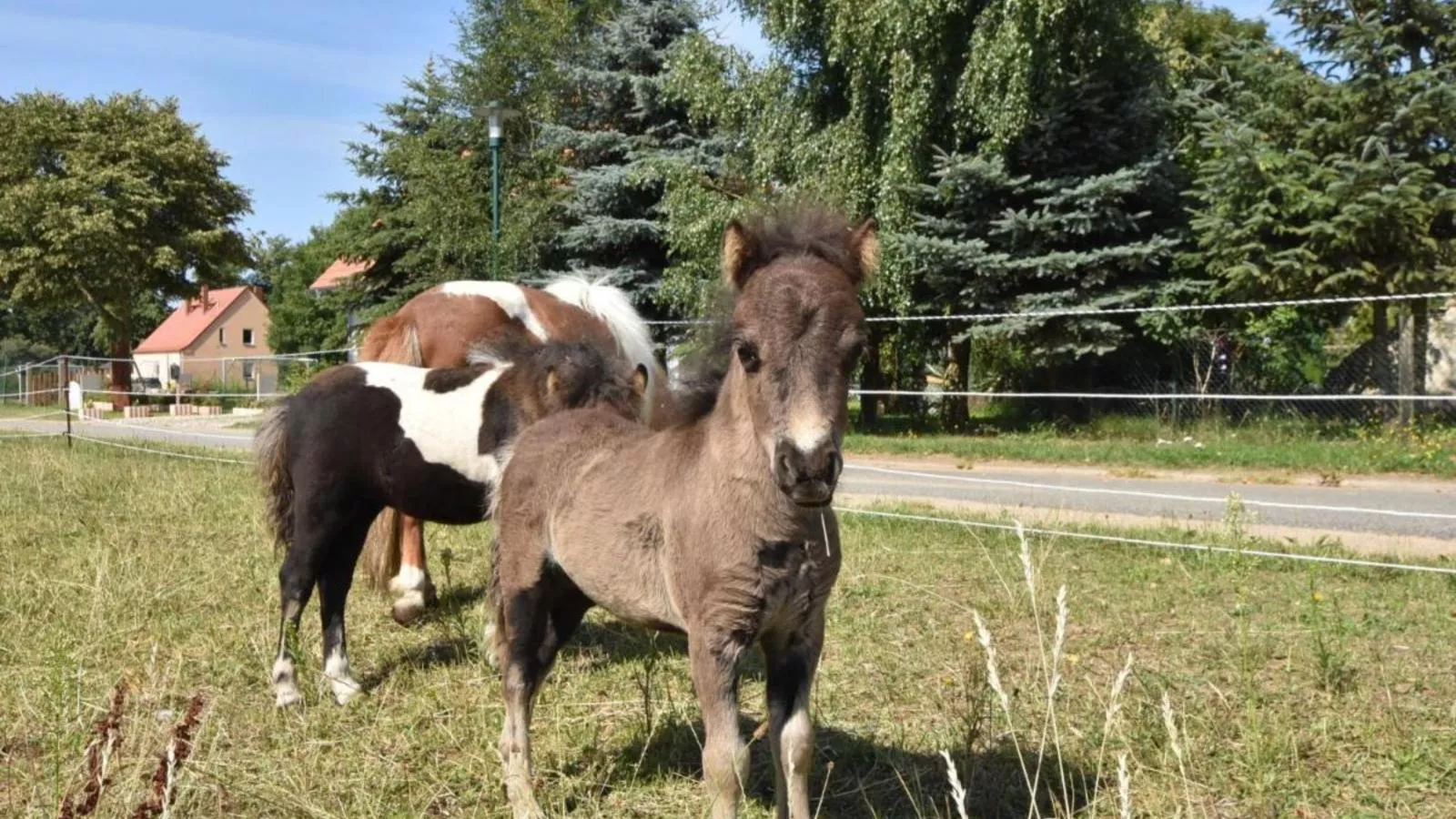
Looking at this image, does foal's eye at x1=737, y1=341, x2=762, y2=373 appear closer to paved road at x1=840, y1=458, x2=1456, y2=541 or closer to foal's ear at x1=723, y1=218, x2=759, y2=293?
foal's ear at x1=723, y1=218, x2=759, y2=293

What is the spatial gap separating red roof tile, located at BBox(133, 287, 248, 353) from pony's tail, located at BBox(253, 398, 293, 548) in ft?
245

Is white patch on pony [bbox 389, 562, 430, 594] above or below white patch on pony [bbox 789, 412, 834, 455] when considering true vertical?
below

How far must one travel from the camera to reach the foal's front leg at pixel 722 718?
2852 mm

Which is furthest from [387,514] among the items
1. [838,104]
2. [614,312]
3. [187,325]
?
[187,325]

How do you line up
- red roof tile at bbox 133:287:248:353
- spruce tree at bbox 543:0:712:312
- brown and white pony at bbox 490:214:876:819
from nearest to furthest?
brown and white pony at bbox 490:214:876:819, spruce tree at bbox 543:0:712:312, red roof tile at bbox 133:287:248:353

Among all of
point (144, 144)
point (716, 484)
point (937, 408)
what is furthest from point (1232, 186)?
point (144, 144)

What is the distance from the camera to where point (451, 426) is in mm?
4836

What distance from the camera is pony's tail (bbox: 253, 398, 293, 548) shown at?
5.00 metres

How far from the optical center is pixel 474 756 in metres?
3.90

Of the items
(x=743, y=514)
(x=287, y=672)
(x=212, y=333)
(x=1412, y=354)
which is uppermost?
(x=212, y=333)

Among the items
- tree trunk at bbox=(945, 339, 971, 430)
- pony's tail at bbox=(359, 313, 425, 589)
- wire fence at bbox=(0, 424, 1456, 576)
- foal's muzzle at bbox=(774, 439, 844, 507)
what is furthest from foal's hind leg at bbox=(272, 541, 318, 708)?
tree trunk at bbox=(945, 339, 971, 430)

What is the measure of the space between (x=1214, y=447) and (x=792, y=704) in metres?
12.7

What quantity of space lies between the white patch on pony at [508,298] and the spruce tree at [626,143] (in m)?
13.8

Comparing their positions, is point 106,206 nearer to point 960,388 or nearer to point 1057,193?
point 960,388
